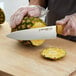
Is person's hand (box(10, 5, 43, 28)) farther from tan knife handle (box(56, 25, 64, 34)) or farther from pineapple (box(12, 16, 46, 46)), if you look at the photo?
tan knife handle (box(56, 25, 64, 34))

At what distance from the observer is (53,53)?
2.55 ft

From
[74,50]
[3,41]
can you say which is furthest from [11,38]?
[74,50]

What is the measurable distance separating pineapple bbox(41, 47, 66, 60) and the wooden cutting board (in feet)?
0.04

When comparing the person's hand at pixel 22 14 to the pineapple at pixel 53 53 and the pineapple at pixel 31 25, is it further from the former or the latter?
the pineapple at pixel 53 53

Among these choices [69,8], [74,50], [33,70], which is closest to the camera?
[33,70]

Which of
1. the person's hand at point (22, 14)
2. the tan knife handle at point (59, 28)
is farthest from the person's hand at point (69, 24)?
the person's hand at point (22, 14)

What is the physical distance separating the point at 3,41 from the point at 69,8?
12.3 inches

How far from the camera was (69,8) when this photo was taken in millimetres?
997

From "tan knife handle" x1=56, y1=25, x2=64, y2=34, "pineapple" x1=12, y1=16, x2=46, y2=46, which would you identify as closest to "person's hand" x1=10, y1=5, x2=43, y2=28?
"pineapple" x1=12, y1=16, x2=46, y2=46

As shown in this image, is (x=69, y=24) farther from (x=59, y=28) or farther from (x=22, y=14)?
(x=22, y=14)

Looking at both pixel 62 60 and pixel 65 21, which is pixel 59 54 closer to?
pixel 62 60

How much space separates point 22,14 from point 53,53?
0.20 m

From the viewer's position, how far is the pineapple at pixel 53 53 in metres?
0.76

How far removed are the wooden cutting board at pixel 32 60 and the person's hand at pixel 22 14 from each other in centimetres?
8
